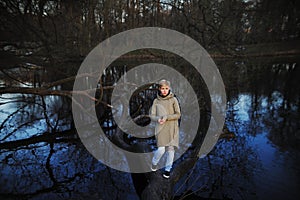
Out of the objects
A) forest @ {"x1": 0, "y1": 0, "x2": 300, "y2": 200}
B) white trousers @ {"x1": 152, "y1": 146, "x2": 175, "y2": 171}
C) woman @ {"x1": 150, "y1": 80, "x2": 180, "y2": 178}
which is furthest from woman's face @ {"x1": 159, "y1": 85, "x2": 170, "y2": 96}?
forest @ {"x1": 0, "y1": 0, "x2": 300, "y2": 200}

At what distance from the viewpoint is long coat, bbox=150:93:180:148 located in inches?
124

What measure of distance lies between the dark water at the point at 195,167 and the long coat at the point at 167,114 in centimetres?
72

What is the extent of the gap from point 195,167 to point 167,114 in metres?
1.77

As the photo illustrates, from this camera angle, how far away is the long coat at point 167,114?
315cm

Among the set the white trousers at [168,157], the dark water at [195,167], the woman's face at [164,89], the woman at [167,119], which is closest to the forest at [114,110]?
the dark water at [195,167]

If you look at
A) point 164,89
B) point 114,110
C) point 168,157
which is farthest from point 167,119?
point 114,110

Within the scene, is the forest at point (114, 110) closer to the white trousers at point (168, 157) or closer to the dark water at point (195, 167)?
Answer: the dark water at point (195, 167)

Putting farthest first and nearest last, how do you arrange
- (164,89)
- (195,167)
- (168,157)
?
(195,167)
(168,157)
(164,89)

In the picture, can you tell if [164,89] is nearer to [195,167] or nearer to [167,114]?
[167,114]

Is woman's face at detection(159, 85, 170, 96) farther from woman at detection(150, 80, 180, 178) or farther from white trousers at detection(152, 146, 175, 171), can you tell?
white trousers at detection(152, 146, 175, 171)

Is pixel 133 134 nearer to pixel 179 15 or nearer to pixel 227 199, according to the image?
pixel 227 199

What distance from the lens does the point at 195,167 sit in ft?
14.4

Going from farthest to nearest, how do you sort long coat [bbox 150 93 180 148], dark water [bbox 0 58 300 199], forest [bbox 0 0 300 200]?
forest [bbox 0 0 300 200] → dark water [bbox 0 58 300 199] → long coat [bbox 150 93 180 148]

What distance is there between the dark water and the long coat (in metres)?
0.72
